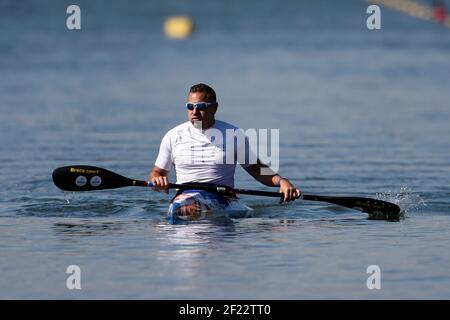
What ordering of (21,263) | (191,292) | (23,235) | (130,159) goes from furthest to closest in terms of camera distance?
(130,159) < (23,235) < (21,263) < (191,292)

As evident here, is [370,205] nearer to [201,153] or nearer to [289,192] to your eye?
[289,192]

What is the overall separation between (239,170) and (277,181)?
5117mm

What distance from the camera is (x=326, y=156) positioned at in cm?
2130

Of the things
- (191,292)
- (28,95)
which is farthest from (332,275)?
(28,95)

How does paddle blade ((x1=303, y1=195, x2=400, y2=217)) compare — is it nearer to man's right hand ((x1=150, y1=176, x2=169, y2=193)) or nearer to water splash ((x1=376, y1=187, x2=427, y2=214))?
water splash ((x1=376, y1=187, x2=427, y2=214))

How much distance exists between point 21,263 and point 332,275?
3.06m

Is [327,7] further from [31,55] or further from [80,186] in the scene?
[80,186]

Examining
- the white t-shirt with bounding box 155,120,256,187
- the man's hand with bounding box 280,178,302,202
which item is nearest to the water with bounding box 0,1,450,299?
the man's hand with bounding box 280,178,302,202

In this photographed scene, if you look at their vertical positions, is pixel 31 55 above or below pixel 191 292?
above

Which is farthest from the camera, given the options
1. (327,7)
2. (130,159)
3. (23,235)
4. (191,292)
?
(327,7)

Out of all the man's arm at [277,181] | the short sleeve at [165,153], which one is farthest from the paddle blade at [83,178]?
the man's arm at [277,181]

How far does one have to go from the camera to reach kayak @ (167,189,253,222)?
49.4ft

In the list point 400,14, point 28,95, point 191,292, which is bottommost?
point 191,292

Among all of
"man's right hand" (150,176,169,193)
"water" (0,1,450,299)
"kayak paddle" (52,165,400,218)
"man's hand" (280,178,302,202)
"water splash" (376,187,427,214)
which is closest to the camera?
"water" (0,1,450,299)
